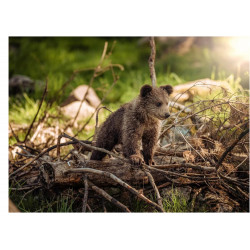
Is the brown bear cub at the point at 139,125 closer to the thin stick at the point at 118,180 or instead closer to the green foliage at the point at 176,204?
the thin stick at the point at 118,180

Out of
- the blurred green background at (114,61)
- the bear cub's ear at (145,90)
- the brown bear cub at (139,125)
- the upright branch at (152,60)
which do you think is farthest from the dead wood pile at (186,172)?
the blurred green background at (114,61)

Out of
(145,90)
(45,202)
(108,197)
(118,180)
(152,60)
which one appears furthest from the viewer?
(152,60)

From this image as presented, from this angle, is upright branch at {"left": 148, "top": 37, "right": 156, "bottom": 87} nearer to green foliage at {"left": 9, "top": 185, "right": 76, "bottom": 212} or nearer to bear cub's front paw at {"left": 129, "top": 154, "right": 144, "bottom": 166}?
bear cub's front paw at {"left": 129, "top": 154, "right": 144, "bottom": 166}

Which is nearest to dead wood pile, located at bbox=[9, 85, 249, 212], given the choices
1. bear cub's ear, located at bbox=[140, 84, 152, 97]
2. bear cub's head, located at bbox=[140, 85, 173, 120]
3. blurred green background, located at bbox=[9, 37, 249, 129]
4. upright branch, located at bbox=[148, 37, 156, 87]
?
bear cub's head, located at bbox=[140, 85, 173, 120]

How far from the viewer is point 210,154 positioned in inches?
139

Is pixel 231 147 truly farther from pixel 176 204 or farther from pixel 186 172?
pixel 176 204

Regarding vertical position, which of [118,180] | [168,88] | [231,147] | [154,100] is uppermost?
[168,88]

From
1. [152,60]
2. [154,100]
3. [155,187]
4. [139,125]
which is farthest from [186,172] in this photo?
[152,60]

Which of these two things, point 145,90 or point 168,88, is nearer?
point 145,90

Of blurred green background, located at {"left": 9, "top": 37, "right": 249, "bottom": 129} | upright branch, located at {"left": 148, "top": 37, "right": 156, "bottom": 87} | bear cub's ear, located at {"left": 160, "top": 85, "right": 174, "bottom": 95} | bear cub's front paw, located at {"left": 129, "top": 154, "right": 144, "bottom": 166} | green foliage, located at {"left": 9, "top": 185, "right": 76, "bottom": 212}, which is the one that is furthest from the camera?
blurred green background, located at {"left": 9, "top": 37, "right": 249, "bottom": 129}

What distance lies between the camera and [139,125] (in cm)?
344

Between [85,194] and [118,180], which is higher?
[118,180]

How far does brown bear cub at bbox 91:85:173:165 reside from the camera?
3.38 m
